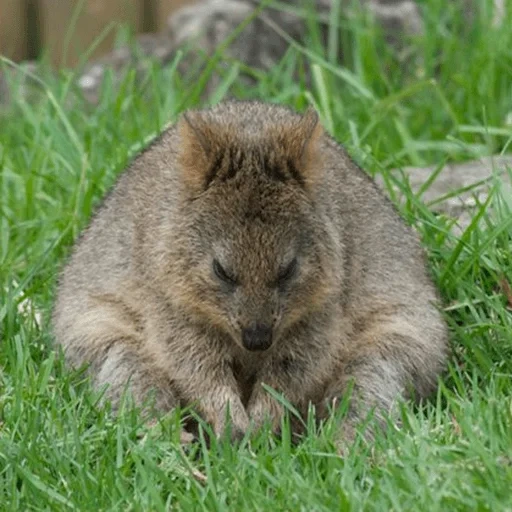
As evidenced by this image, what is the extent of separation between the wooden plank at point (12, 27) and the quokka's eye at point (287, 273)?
5.42 meters

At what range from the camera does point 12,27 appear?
36.3 feet

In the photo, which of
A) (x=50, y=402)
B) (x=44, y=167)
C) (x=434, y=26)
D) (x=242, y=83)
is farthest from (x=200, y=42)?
(x=50, y=402)

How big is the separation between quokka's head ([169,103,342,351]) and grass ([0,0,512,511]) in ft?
1.61

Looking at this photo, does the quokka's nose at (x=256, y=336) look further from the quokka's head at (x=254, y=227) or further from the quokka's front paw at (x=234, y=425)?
the quokka's front paw at (x=234, y=425)

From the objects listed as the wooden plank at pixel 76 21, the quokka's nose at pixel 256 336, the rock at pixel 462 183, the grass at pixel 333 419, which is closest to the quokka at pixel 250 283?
the quokka's nose at pixel 256 336

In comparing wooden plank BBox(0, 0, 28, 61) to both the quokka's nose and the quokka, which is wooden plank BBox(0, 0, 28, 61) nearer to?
the quokka

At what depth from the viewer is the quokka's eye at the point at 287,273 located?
606cm

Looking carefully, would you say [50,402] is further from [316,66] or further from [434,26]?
[434,26]

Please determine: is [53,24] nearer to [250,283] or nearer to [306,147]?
[306,147]

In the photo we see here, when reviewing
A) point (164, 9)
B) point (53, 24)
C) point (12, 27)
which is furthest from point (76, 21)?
point (164, 9)

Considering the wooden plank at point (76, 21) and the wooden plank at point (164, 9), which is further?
the wooden plank at point (164, 9)

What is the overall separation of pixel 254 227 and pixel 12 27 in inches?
219

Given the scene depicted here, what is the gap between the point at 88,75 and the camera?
437 inches

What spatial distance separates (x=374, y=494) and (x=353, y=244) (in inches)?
69.2
